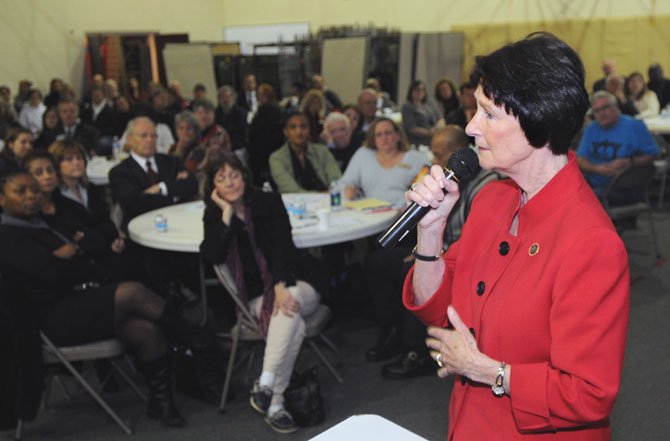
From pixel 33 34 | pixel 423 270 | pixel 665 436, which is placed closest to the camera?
pixel 423 270

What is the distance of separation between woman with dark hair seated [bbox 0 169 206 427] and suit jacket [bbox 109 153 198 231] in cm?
114

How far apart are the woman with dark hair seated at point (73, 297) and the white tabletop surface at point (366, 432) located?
2151 millimetres

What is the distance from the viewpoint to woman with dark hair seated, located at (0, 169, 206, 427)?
3.37 metres

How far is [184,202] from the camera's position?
5164mm

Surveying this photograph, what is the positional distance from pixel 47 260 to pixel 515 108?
2.72m

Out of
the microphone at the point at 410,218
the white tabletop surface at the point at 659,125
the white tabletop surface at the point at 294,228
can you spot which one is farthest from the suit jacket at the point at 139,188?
the white tabletop surface at the point at 659,125

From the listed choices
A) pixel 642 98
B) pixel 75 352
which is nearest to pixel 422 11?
pixel 642 98

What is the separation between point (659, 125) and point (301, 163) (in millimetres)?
4677

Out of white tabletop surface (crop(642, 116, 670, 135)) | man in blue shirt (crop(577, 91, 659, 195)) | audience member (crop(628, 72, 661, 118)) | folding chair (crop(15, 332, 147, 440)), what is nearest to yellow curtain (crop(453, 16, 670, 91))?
audience member (crop(628, 72, 661, 118))

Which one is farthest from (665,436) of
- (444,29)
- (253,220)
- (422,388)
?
(444,29)

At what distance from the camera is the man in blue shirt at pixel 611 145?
5.70 meters

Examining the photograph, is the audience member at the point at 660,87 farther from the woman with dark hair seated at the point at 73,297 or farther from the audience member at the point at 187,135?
the woman with dark hair seated at the point at 73,297

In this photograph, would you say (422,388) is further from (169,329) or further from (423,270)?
(423,270)

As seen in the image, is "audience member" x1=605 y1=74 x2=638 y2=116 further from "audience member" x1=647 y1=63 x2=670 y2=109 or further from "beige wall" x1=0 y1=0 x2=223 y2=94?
"beige wall" x1=0 y1=0 x2=223 y2=94
